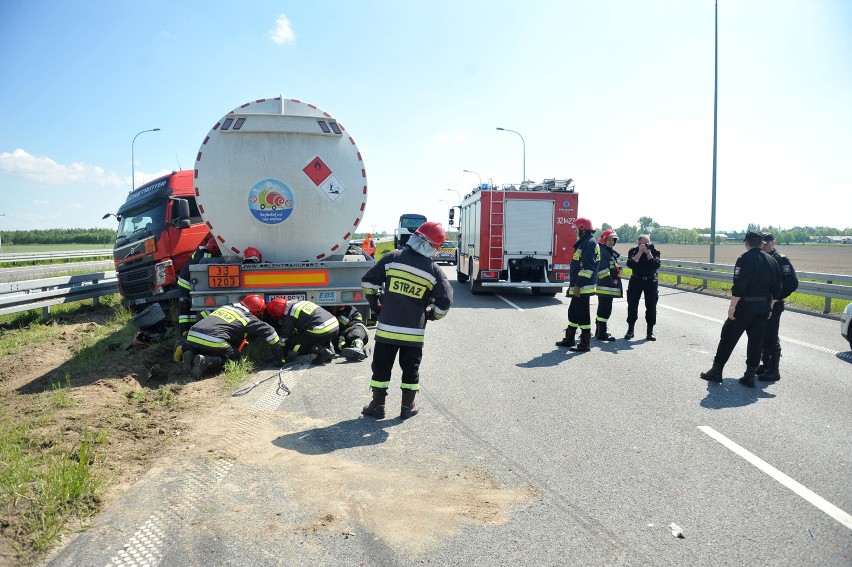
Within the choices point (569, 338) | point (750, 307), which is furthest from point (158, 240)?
point (750, 307)

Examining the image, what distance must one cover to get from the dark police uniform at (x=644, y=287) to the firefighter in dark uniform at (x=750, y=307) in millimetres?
2754

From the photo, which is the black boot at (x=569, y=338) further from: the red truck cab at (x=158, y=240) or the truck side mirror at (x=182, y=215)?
the truck side mirror at (x=182, y=215)

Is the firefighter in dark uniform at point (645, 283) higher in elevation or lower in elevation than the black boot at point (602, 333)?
higher

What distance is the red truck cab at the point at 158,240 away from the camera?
9.77 m

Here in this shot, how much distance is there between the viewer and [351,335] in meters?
7.67

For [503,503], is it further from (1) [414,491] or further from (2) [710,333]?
(2) [710,333]

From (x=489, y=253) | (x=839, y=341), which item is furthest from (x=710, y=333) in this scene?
(x=489, y=253)

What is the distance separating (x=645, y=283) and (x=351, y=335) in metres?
5.05

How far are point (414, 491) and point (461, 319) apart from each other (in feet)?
25.9

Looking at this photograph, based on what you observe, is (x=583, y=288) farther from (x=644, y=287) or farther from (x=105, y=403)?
(x=105, y=403)

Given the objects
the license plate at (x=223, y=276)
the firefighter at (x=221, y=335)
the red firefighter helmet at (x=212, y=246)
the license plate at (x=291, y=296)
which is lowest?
the firefighter at (x=221, y=335)

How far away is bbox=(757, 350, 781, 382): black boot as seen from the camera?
662 centimetres

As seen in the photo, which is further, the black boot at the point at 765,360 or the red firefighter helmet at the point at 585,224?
the red firefighter helmet at the point at 585,224

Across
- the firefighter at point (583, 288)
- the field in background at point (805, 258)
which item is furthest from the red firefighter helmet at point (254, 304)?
the field in background at point (805, 258)
